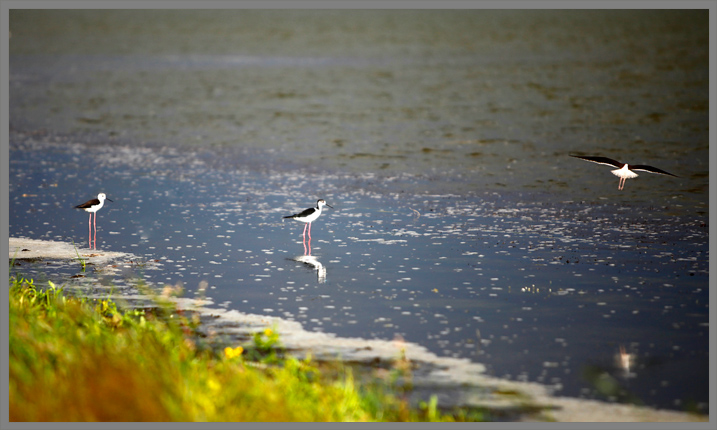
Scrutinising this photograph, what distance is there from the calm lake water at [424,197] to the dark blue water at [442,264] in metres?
0.04

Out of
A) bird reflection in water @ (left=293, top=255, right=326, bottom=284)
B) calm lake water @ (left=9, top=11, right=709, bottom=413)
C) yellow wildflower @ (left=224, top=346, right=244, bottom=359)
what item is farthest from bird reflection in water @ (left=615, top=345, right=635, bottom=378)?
bird reflection in water @ (left=293, top=255, right=326, bottom=284)

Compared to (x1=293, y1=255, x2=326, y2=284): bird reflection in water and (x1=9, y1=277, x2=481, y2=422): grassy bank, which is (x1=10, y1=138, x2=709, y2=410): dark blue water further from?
(x1=9, y1=277, x2=481, y2=422): grassy bank

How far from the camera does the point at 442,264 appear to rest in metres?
11.2

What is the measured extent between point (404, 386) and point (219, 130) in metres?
18.1

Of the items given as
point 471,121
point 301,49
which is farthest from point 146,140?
point 301,49

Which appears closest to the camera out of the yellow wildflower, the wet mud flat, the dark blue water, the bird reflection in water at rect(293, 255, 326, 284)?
the wet mud flat

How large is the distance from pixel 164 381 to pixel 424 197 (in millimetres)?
9671

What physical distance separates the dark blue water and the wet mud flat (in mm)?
198

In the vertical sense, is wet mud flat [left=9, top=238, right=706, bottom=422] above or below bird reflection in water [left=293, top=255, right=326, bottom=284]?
below

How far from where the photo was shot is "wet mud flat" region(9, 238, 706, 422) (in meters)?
6.82

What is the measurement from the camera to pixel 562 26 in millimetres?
72000

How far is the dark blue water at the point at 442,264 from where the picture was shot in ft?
26.8

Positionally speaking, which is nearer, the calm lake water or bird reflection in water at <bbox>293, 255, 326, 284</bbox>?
the calm lake water

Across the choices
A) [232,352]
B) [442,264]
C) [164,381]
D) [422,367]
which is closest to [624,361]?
[422,367]
